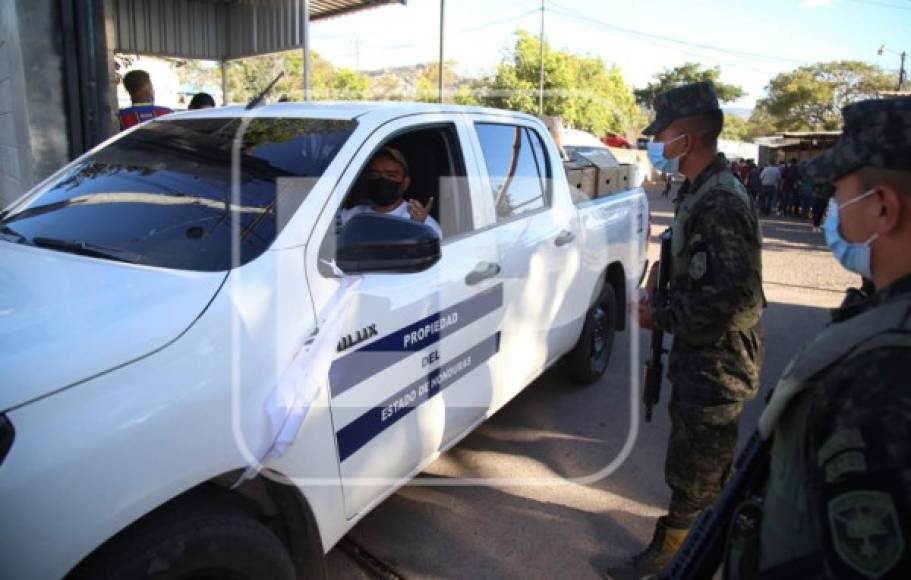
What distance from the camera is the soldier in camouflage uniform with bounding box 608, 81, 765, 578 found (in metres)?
2.36

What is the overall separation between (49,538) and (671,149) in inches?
93.2

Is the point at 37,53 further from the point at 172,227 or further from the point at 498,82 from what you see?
the point at 498,82

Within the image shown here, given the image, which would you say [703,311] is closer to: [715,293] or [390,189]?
[715,293]

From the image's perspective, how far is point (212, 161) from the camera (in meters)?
2.44

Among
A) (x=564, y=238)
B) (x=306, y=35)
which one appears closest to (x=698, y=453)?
(x=564, y=238)

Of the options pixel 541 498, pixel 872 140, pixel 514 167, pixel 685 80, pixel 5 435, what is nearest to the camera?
pixel 872 140

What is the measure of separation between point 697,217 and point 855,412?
5.10 ft

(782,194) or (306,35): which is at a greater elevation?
(306,35)

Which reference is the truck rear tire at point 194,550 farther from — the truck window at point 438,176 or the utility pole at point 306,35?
the utility pole at point 306,35

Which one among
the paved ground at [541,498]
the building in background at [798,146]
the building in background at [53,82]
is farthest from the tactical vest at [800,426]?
the building in background at [798,146]

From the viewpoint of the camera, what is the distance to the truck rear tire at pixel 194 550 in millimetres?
1459

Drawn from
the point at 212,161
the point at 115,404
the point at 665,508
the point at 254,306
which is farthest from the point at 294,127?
the point at 665,508

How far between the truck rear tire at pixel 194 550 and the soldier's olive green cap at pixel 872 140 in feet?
5.22

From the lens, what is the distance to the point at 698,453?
8.43 feet
